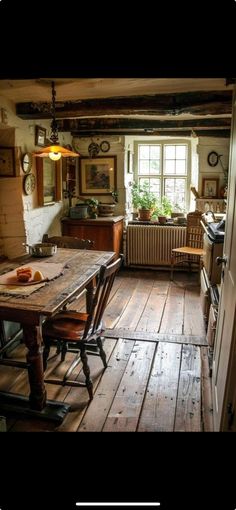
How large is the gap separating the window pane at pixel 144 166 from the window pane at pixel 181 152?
0.51m

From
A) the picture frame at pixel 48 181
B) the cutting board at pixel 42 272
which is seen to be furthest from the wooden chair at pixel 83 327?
the picture frame at pixel 48 181

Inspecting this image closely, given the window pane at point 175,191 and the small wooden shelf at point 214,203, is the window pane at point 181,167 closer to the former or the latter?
the window pane at point 175,191

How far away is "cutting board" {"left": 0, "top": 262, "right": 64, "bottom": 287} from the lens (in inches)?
93.6

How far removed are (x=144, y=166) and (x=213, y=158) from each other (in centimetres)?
114

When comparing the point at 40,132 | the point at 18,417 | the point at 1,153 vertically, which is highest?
the point at 40,132

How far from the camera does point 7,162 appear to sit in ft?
11.6

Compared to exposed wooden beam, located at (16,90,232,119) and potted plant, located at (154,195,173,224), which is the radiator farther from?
exposed wooden beam, located at (16,90,232,119)

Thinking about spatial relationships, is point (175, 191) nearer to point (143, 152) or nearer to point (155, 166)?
point (155, 166)

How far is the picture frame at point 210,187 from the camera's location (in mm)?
5328

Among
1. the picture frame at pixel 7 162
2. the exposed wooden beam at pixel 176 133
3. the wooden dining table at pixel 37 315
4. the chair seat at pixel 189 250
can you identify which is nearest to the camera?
the wooden dining table at pixel 37 315
